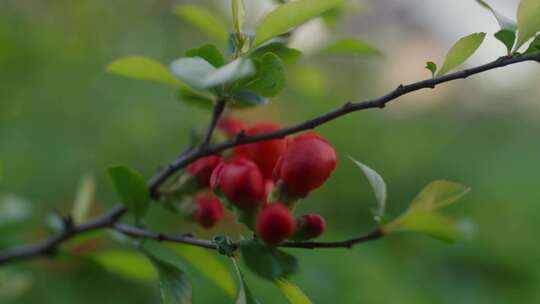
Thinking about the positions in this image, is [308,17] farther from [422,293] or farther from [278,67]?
[422,293]

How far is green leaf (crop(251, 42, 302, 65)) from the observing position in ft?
1.98

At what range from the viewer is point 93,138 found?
1689 millimetres

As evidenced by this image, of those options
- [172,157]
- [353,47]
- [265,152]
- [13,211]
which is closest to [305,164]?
[265,152]

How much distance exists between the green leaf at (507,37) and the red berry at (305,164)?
188mm

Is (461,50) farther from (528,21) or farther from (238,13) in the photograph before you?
(238,13)

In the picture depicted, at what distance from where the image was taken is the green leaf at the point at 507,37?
0.57 meters

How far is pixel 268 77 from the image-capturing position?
0.57 meters

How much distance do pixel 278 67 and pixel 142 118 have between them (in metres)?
1.16

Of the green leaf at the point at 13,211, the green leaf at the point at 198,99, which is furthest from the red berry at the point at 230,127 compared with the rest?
the green leaf at the point at 13,211

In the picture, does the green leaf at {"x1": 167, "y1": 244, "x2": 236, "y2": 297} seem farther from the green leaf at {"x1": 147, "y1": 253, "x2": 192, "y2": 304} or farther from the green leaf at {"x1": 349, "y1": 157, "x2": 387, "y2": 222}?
the green leaf at {"x1": 349, "y1": 157, "x2": 387, "y2": 222}

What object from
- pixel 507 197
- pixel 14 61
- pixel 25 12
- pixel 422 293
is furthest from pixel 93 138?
pixel 507 197

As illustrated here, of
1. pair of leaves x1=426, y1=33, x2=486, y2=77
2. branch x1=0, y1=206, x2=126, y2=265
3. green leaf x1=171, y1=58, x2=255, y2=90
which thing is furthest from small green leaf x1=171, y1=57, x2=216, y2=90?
branch x1=0, y1=206, x2=126, y2=265

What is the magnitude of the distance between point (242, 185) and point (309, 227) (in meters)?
0.07

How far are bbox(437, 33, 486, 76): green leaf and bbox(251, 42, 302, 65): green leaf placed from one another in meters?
0.14
